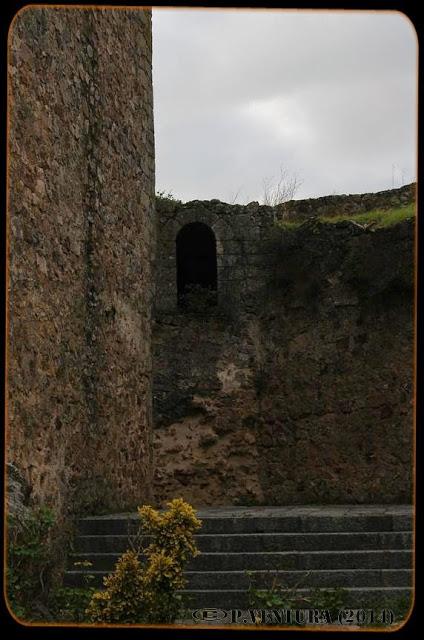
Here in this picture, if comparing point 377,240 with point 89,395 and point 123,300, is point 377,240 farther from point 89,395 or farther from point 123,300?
point 89,395

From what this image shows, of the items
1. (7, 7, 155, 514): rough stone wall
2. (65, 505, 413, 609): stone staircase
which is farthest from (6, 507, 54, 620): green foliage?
(65, 505, 413, 609): stone staircase

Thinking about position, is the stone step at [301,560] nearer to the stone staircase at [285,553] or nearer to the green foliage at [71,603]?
the stone staircase at [285,553]

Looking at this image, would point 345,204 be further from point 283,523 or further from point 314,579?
point 314,579

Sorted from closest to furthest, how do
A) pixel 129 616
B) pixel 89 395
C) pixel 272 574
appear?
pixel 129 616, pixel 272 574, pixel 89 395

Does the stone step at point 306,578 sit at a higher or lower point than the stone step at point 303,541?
lower

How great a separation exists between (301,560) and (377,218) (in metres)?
4.58

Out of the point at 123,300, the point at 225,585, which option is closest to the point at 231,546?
the point at 225,585

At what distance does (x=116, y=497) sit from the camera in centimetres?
926

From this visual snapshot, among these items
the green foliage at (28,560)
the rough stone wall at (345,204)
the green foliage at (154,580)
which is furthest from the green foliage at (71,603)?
the rough stone wall at (345,204)

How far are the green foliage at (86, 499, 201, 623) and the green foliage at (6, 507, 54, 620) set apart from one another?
571 millimetres

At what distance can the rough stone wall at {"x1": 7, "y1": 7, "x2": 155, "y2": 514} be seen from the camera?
23.8 ft

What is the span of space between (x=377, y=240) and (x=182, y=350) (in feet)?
7.55

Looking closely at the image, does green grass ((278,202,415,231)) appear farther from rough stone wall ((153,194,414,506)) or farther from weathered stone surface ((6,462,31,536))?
weathered stone surface ((6,462,31,536))

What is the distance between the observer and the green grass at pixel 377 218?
35.4ft
